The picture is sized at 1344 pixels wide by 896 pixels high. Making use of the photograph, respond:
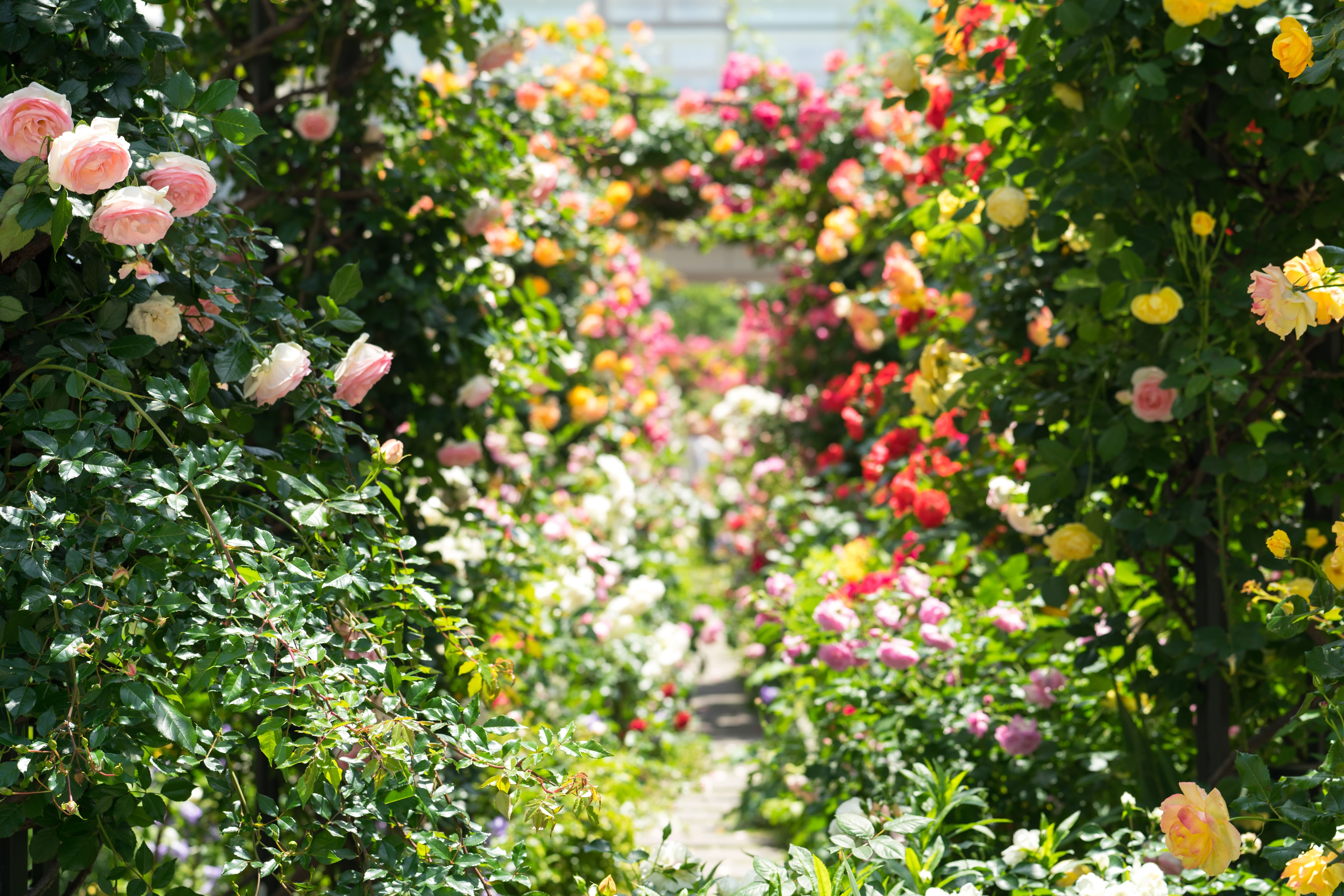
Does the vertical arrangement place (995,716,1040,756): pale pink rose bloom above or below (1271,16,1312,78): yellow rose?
below

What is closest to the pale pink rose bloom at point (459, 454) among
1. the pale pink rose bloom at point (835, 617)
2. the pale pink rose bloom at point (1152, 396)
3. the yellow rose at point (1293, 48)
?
the pale pink rose bloom at point (835, 617)

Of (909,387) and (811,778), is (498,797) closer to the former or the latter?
(811,778)

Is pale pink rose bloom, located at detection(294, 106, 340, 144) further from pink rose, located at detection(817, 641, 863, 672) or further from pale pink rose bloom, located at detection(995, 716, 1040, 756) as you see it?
pale pink rose bloom, located at detection(995, 716, 1040, 756)

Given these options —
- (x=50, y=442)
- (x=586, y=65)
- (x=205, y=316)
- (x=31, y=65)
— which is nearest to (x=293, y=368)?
(x=205, y=316)

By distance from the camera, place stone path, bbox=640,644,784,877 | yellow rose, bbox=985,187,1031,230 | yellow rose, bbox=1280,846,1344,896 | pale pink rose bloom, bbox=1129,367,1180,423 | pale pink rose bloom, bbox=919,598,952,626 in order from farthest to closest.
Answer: stone path, bbox=640,644,784,877 → pale pink rose bloom, bbox=919,598,952,626 → yellow rose, bbox=985,187,1031,230 → pale pink rose bloom, bbox=1129,367,1180,423 → yellow rose, bbox=1280,846,1344,896

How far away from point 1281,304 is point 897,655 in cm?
108

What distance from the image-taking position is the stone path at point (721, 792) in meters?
2.86

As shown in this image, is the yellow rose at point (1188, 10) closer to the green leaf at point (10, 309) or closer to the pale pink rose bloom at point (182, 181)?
the pale pink rose bloom at point (182, 181)

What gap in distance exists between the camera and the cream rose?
3.91 ft

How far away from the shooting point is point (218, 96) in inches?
46.5

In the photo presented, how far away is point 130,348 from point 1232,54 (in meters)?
1.63

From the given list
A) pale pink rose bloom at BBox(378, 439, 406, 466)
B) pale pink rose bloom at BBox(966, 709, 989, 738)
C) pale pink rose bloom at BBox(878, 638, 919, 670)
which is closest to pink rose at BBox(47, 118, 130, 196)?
pale pink rose bloom at BBox(378, 439, 406, 466)

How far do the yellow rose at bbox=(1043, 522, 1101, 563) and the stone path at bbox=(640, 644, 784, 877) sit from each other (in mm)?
672

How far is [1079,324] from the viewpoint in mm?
1727
